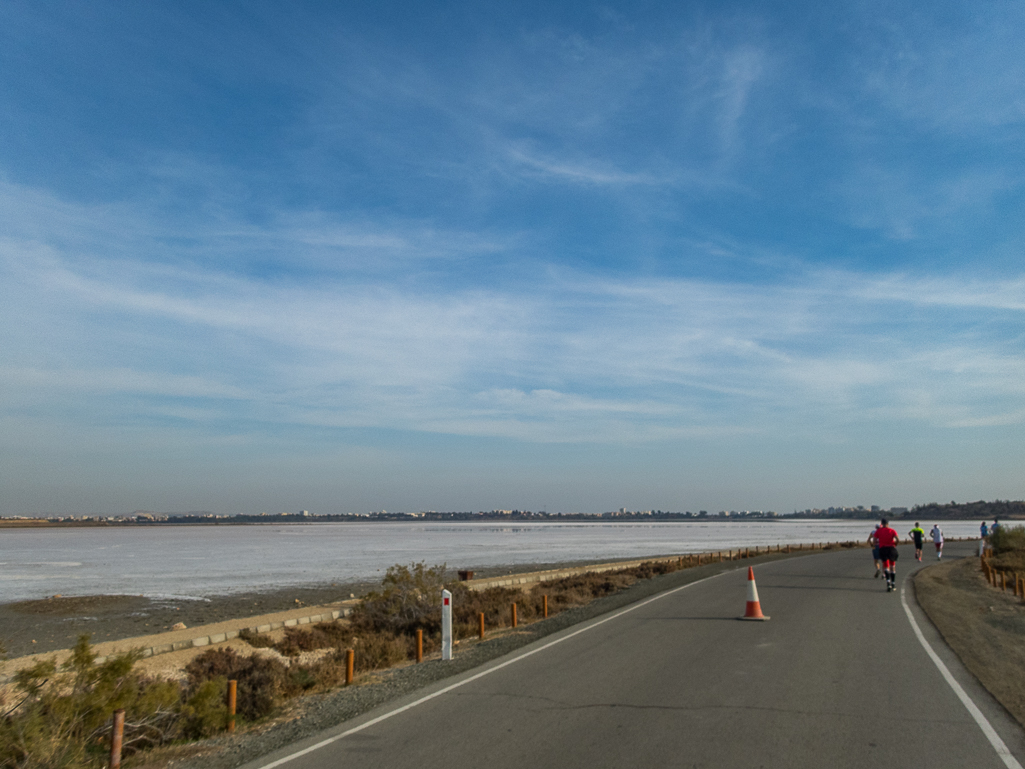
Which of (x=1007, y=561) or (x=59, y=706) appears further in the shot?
(x=1007, y=561)

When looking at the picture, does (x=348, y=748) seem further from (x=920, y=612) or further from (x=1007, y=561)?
(x=1007, y=561)

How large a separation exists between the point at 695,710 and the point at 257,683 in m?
6.40

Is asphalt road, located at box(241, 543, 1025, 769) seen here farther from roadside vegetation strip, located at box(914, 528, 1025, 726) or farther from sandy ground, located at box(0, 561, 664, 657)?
sandy ground, located at box(0, 561, 664, 657)

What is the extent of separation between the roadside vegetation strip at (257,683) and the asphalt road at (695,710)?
3.22ft

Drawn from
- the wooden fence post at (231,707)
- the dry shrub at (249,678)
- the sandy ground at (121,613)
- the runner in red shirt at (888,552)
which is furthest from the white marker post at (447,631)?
the runner in red shirt at (888,552)

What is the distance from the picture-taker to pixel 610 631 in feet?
43.6

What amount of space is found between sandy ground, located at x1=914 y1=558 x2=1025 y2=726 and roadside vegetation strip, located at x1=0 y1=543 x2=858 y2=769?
6.90m

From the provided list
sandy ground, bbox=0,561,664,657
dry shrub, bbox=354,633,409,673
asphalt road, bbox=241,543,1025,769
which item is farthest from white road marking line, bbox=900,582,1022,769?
sandy ground, bbox=0,561,664,657

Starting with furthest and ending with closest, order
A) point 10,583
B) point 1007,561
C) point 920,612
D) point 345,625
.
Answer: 1. point 10,583
2. point 1007,561
3. point 345,625
4. point 920,612

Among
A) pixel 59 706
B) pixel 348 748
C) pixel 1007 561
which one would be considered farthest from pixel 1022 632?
pixel 1007 561

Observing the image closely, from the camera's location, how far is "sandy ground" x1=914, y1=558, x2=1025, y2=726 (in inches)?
350

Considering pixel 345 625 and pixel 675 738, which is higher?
pixel 675 738

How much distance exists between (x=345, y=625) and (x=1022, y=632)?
15997mm

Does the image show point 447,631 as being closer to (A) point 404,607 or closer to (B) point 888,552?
(A) point 404,607
